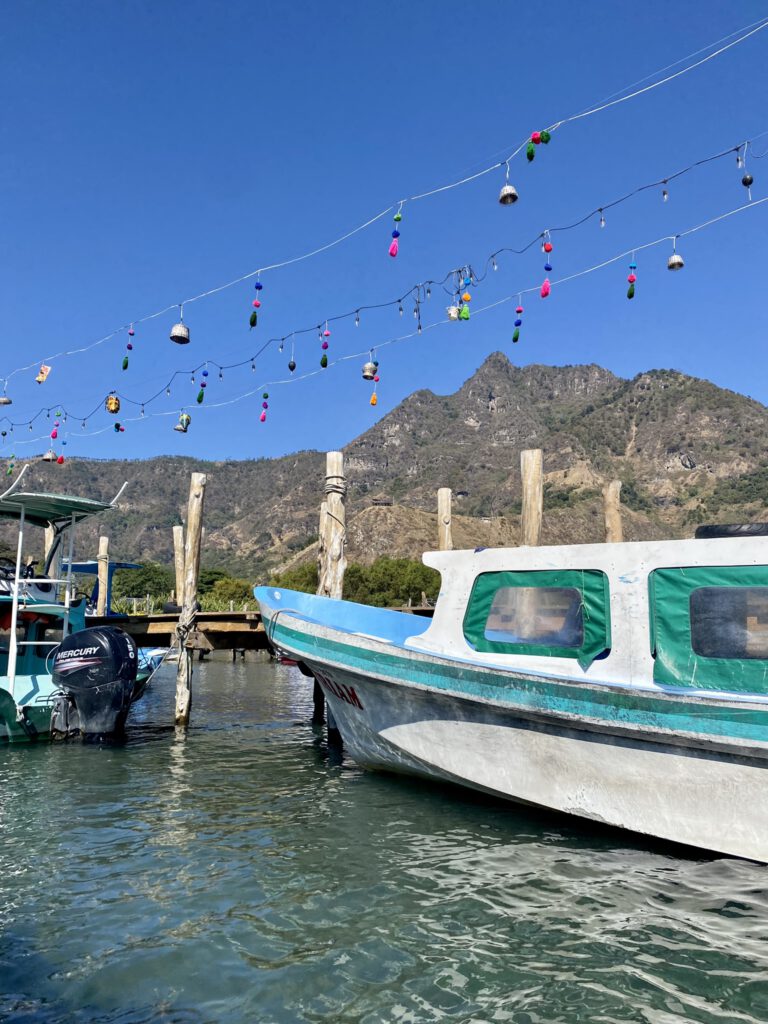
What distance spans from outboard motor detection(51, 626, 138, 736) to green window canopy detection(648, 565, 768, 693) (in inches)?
380

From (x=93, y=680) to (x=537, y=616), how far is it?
28.9 feet

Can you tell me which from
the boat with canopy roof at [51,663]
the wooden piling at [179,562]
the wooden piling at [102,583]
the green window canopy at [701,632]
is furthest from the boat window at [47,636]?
the green window canopy at [701,632]

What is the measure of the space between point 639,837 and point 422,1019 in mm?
4098

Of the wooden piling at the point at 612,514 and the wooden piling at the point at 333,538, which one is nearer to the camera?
the wooden piling at the point at 333,538

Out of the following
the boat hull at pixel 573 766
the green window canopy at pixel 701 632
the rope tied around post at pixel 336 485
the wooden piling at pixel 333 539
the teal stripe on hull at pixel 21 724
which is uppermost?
the rope tied around post at pixel 336 485

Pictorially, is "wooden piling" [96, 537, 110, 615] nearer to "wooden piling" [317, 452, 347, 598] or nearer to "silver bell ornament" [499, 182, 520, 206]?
"wooden piling" [317, 452, 347, 598]

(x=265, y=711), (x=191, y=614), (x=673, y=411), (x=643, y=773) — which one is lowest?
(x=265, y=711)

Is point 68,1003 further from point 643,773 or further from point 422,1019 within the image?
point 643,773

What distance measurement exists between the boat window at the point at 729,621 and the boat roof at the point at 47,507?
11037 millimetres

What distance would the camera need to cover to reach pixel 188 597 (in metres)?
15.3

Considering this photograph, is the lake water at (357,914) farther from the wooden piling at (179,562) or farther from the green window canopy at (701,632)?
the wooden piling at (179,562)

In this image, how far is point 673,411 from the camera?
191000mm

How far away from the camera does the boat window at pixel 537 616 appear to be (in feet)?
26.8

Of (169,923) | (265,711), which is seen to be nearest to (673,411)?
(265,711)
